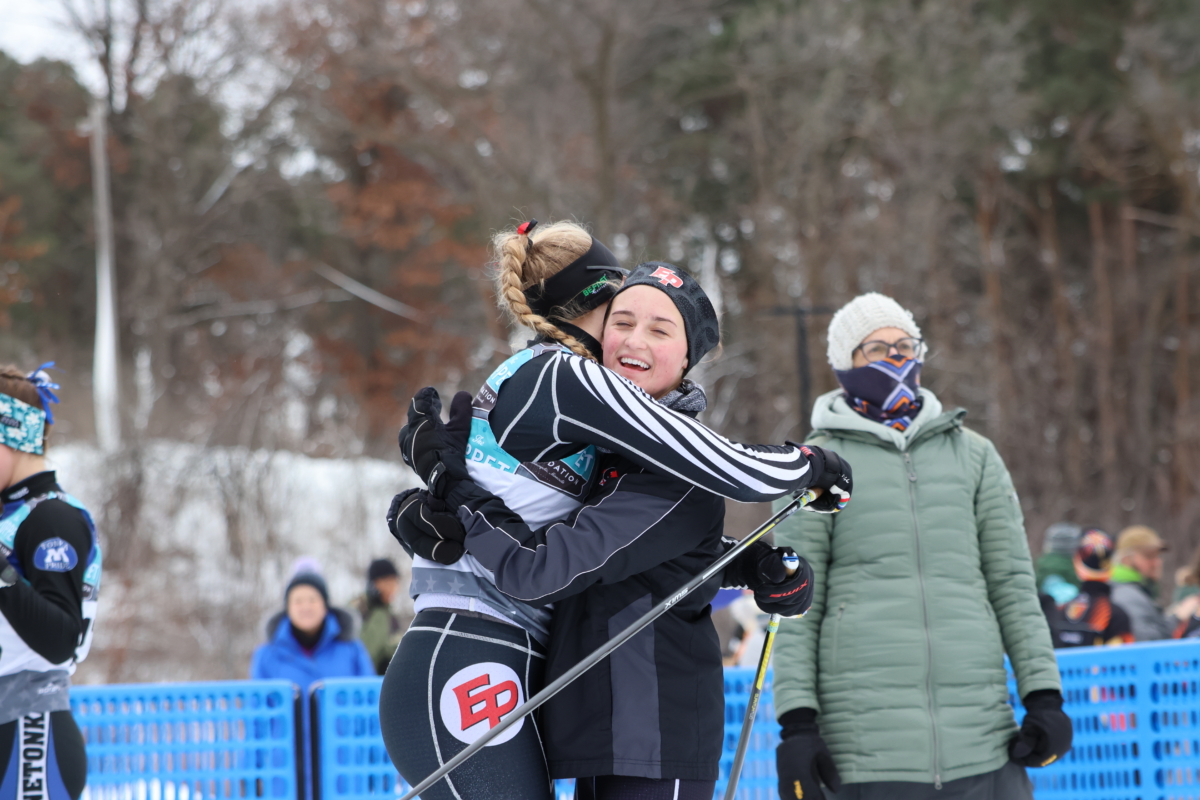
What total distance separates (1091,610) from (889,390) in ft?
12.6

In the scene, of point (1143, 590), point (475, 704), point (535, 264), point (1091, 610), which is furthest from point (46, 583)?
point (1143, 590)

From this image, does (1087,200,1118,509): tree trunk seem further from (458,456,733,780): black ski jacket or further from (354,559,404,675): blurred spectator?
(458,456,733,780): black ski jacket

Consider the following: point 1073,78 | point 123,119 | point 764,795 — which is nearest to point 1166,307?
point 1073,78

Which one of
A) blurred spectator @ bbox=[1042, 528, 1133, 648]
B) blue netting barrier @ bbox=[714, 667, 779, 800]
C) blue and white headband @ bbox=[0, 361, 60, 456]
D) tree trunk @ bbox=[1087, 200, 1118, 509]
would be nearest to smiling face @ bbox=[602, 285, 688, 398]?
blue and white headband @ bbox=[0, 361, 60, 456]

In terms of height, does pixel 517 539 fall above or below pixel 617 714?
above

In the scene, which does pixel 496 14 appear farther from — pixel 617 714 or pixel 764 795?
pixel 617 714

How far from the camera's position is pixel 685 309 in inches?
95.5

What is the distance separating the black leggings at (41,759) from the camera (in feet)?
9.29

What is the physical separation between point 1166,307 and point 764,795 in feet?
68.9

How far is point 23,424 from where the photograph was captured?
301 centimetres

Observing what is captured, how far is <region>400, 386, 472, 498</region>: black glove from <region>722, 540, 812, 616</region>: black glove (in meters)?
0.65

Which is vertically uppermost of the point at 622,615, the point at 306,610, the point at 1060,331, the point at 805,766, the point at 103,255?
the point at 103,255

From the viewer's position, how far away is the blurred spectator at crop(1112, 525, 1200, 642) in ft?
21.0

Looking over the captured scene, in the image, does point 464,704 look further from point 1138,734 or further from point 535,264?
point 1138,734
